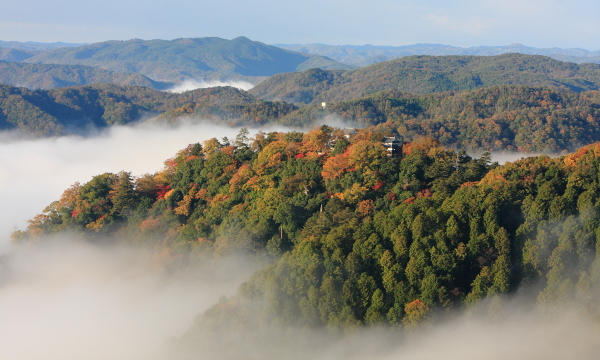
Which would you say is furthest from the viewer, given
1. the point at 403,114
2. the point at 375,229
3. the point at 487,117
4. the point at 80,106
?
the point at 80,106

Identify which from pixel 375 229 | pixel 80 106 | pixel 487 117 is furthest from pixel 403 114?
pixel 375 229

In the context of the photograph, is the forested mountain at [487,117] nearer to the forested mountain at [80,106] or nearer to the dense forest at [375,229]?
the forested mountain at [80,106]

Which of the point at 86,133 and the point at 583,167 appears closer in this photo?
the point at 583,167

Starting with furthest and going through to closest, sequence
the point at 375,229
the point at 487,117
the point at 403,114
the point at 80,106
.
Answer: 1. the point at 80,106
2. the point at 403,114
3. the point at 487,117
4. the point at 375,229

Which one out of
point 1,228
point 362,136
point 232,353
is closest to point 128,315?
point 232,353

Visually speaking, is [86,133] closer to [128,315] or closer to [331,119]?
[331,119]

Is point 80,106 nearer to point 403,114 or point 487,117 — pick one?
point 403,114

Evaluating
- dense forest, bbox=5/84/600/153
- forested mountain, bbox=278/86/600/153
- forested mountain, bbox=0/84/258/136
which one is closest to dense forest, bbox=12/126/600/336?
dense forest, bbox=5/84/600/153

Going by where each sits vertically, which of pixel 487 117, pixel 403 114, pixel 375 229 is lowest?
pixel 403 114
